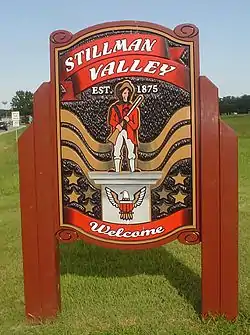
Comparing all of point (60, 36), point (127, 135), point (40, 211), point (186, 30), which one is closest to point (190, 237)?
point (127, 135)

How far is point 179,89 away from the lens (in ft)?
14.0

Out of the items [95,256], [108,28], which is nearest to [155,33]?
[108,28]

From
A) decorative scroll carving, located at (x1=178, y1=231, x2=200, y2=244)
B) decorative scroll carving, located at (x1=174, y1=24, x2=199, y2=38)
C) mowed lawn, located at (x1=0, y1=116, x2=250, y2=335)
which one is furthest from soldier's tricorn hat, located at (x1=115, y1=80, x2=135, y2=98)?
mowed lawn, located at (x1=0, y1=116, x2=250, y2=335)

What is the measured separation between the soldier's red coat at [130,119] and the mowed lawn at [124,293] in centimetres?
157

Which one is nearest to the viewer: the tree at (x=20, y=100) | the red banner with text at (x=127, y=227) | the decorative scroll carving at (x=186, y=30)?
the decorative scroll carving at (x=186, y=30)

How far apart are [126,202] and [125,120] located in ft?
2.30

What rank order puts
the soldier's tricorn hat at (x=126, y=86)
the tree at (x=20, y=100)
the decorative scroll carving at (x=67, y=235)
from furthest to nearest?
the tree at (x=20, y=100)
the decorative scroll carving at (x=67, y=235)
the soldier's tricorn hat at (x=126, y=86)

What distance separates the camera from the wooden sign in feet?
14.0

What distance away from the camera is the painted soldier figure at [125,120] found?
14.2 ft

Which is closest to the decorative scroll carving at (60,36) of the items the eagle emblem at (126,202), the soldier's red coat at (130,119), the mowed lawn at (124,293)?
the soldier's red coat at (130,119)

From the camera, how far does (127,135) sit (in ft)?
14.3

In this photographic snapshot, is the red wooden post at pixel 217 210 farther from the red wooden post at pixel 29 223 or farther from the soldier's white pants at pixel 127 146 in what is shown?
the red wooden post at pixel 29 223

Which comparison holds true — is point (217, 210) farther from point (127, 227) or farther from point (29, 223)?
point (29, 223)

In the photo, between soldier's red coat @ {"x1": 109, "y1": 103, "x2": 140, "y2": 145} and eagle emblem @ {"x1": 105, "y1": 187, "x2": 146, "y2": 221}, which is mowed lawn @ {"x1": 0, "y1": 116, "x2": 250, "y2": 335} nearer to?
eagle emblem @ {"x1": 105, "y1": 187, "x2": 146, "y2": 221}
